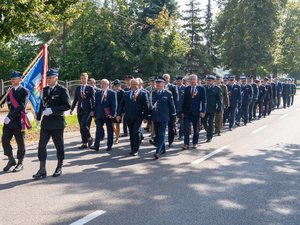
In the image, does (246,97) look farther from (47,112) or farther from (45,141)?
(47,112)

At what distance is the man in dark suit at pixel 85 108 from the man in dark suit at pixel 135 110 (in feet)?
4.79

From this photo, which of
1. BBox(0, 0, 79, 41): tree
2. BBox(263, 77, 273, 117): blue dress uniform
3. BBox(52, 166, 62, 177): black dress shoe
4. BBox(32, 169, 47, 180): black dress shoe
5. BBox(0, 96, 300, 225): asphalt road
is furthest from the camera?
BBox(263, 77, 273, 117): blue dress uniform

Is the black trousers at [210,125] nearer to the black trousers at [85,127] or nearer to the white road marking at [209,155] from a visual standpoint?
the white road marking at [209,155]

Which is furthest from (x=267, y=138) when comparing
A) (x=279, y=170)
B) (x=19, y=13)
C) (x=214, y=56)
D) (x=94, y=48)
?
(x=214, y=56)

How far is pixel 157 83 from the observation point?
956cm

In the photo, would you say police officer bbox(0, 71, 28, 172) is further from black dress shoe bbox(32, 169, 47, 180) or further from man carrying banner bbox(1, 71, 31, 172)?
black dress shoe bbox(32, 169, 47, 180)

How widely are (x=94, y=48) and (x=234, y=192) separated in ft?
107

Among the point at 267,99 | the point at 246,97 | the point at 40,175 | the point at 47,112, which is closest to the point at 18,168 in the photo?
the point at 40,175

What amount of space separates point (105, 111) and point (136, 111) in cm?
121

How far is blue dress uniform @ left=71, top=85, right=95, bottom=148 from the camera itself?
412 inches

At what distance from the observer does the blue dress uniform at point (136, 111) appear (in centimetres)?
937

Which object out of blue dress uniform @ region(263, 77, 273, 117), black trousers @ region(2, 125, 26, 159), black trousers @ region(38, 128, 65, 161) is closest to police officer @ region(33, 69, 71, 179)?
black trousers @ region(38, 128, 65, 161)

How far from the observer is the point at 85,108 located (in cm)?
1061

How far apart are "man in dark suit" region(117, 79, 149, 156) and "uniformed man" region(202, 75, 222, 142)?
10.1ft
